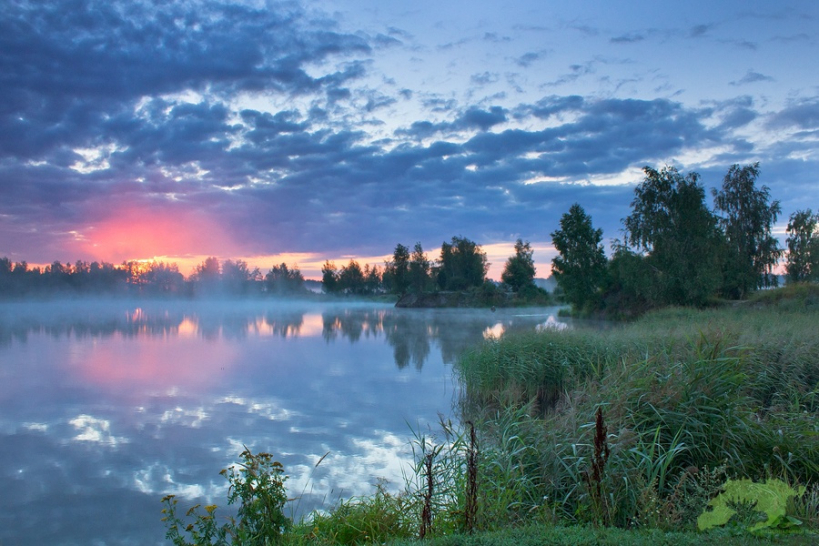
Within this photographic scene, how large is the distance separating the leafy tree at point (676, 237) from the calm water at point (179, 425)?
18728mm

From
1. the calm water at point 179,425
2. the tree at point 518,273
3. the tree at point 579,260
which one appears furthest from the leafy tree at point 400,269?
the calm water at point 179,425

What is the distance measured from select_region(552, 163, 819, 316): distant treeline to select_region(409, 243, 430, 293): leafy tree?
169 ft

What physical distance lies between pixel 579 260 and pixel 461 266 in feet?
158

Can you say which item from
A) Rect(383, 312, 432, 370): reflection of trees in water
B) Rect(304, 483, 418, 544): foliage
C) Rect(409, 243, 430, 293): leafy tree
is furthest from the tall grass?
Rect(409, 243, 430, 293): leafy tree

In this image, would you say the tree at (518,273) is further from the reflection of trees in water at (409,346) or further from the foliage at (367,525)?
the foliage at (367,525)

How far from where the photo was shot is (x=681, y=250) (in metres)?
34.9

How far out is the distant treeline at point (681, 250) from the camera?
35.0 meters

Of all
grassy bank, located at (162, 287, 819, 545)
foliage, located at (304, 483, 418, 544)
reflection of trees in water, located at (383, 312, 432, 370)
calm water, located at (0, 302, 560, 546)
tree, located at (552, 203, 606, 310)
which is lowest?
reflection of trees in water, located at (383, 312, 432, 370)

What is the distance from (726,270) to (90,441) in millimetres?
41116

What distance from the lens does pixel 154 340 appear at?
3112 cm

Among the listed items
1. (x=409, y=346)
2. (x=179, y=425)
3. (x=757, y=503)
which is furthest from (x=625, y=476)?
(x=409, y=346)

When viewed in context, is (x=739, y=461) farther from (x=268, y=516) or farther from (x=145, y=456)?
(x=145, y=456)

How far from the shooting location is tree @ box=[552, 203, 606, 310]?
49.2 metres

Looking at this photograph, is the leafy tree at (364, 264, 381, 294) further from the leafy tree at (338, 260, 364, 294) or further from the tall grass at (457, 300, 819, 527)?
the tall grass at (457, 300, 819, 527)
